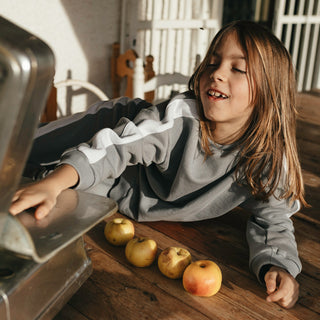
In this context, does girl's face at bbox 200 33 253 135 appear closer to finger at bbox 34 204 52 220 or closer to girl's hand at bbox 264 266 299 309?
girl's hand at bbox 264 266 299 309

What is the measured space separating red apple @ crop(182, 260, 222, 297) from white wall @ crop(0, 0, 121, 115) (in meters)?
1.80

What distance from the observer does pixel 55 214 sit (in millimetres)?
773

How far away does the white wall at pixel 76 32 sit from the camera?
8.09 ft

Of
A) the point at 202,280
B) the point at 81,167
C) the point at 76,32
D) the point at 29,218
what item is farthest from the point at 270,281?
the point at 76,32

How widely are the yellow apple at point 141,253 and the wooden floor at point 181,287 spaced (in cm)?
2

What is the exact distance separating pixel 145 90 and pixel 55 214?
1.67 metres

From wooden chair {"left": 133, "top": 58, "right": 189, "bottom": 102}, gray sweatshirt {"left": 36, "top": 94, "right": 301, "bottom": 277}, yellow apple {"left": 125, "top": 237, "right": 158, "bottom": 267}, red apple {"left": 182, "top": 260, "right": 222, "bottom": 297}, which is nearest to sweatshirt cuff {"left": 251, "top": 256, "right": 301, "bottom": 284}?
gray sweatshirt {"left": 36, "top": 94, "right": 301, "bottom": 277}

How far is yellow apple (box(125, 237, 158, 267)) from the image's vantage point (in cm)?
121


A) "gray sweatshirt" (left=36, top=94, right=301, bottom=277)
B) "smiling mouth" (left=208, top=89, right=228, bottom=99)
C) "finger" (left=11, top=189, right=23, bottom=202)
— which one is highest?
"smiling mouth" (left=208, top=89, right=228, bottom=99)

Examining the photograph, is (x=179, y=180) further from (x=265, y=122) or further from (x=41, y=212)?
(x=41, y=212)

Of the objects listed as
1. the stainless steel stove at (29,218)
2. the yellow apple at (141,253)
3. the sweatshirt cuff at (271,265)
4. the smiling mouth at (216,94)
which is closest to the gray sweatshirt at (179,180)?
the sweatshirt cuff at (271,265)

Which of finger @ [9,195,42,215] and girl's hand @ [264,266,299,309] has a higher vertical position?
finger @ [9,195,42,215]

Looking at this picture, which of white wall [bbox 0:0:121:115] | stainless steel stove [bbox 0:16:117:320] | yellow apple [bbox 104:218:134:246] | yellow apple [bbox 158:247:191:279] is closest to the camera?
stainless steel stove [bbox 0:16:117:320]

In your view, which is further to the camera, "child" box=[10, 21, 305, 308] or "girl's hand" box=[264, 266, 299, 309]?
"child" box=[10, 21, 305, 308]
